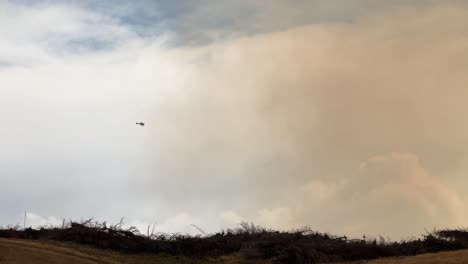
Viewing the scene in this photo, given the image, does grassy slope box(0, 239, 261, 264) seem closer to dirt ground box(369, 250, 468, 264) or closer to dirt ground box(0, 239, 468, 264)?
dirt ground box(0, 239, 468, 264)

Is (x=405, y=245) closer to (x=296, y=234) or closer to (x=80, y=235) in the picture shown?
(x=296, y=234)

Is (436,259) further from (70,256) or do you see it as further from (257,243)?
(70,256)

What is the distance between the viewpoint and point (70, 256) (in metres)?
16.7

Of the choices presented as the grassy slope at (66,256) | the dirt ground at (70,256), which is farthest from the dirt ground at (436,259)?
the grassy slope at (66,256)

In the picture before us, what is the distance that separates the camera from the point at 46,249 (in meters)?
16.9

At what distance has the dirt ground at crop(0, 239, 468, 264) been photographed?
50.7ft

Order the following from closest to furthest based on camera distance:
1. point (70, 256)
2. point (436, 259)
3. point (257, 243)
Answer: point (436, 259), point (70, 256), point (257, 243)

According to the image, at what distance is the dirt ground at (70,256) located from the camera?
15465mm

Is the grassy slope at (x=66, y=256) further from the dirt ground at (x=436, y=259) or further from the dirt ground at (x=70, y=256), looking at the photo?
the dirt ground at (x=436, y=259)

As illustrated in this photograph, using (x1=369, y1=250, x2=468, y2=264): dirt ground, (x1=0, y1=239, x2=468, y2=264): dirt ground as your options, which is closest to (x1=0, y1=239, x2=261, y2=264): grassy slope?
(x1=0, y1=239, x2=468, y2=264): dirt ground

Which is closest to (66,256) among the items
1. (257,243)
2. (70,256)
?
(70,256)

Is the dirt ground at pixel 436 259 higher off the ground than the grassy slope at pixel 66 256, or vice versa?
the grassy slope at pixel 66 256

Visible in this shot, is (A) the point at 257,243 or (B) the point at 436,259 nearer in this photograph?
(B) the point at 436,259

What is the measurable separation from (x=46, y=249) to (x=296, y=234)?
936 cm
